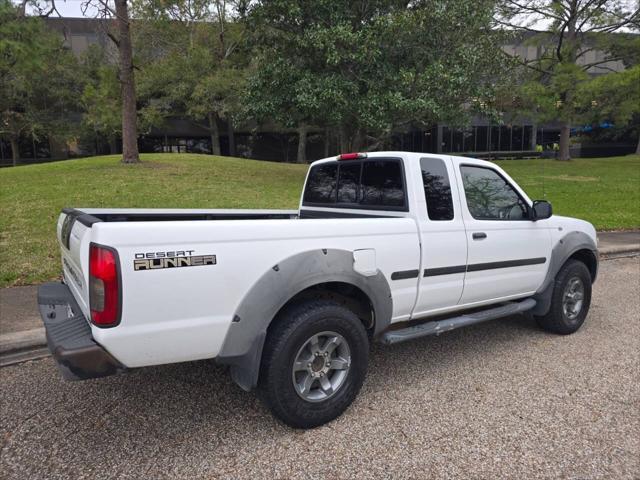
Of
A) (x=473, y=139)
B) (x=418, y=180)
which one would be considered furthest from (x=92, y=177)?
(x=473, y=139)

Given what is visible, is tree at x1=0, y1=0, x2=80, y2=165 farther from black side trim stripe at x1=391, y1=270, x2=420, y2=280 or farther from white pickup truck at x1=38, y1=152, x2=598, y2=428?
black side trim stripe at x1=391, y1=270, x2=420, y2=280

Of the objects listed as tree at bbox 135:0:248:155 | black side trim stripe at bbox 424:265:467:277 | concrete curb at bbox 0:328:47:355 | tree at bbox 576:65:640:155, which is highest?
tree at bbox 135:0:248:155

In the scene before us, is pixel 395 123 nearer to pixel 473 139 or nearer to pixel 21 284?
pixel 21 284

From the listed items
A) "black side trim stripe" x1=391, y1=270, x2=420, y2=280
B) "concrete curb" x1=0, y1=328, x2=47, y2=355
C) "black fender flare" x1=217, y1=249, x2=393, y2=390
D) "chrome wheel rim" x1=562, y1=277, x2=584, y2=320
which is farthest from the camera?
"chrome wheel rim" x1=562, y1=277, x2=584, y2=320

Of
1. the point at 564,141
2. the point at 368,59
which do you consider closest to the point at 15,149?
the point at 368,59

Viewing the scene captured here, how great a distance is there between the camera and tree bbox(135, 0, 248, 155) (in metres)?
24.5

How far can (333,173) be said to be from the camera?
4.44 meters

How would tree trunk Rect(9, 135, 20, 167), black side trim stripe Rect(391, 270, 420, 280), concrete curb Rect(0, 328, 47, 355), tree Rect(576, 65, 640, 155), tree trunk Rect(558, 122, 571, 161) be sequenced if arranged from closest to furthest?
black side trim stripe Rect(391, 270, 420, 280) < concrete curb Rect(0, 328, 47, 355) < tree Rect(576, 65, 640, 155) < tree trunk Rect(558, 122, 571, 161) < tree trunk Rect(9, 135, 20, 167)

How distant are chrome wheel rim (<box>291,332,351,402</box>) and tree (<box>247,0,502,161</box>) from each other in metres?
11.0

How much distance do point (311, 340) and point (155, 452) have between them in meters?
1.15

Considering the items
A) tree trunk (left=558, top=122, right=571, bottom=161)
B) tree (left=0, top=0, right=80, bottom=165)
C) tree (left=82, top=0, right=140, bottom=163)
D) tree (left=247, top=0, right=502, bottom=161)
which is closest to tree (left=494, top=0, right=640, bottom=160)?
tree trunk (left=558, top=122, right=571, bottom=161)

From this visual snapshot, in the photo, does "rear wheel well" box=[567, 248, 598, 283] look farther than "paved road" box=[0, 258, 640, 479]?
Yes

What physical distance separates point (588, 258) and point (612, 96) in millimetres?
20503

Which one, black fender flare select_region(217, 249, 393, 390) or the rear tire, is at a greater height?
black fender flare select_region(217, 249, 393, 390)
